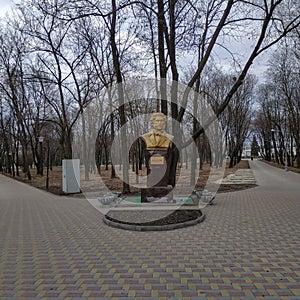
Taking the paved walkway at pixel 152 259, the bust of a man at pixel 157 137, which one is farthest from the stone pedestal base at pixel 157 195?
the paved walkway at pixel 152 259

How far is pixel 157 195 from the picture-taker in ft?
31.4

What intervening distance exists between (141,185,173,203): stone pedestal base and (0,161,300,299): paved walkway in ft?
4.53

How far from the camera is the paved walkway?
392 cm

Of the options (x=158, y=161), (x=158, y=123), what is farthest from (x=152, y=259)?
(x=158, y=123)

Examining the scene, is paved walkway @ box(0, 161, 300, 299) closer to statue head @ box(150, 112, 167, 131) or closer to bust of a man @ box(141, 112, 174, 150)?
bust of a man @ box(141, 112, 174, 150)

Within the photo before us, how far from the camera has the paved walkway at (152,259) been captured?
3916mm

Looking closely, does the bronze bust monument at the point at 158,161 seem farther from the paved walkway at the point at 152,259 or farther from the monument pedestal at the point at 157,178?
the paved walkway at the point at 152,259

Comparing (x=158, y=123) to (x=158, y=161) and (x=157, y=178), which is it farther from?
(x=157, y=178)

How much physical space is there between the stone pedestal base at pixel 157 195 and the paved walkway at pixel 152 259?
1.38m

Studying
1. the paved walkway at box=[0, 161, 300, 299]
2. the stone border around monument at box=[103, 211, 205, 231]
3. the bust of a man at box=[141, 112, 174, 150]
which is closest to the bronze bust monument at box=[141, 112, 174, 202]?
the bust of a man at box=[141, 112, 174, 150]

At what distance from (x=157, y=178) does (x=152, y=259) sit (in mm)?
4503

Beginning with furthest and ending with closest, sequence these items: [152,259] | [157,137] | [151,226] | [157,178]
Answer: [157,178], [157,137], [151,226], [152,259]

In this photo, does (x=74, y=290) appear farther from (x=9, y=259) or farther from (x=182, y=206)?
(x=182, y=206)

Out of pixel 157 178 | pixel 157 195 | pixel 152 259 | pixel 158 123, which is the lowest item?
pixel 152 259
